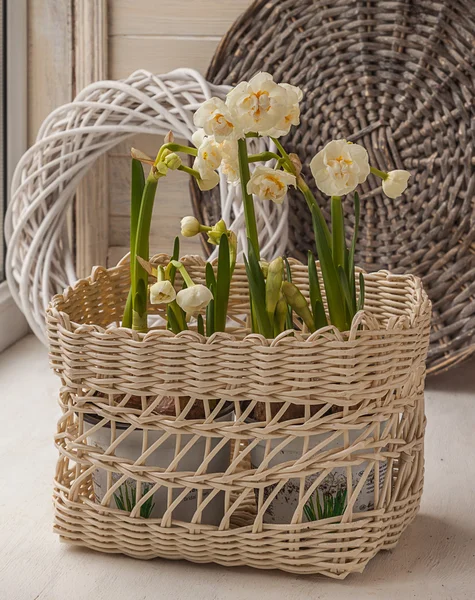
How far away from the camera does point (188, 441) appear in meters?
0.83

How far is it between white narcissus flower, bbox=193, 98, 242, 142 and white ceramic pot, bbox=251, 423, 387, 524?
31 cm

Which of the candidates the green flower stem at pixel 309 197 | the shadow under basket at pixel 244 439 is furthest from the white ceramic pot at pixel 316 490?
the green flower stem at pixel 309 197

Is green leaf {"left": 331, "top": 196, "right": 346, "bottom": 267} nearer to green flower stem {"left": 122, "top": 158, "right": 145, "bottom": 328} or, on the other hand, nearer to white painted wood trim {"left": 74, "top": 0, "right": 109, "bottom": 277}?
green flower stem {"left": 122, "top": 158, "right": 145, "bottom": 328}

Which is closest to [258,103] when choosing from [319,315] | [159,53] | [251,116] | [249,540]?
[251,116]

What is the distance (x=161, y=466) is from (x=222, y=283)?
0.20m

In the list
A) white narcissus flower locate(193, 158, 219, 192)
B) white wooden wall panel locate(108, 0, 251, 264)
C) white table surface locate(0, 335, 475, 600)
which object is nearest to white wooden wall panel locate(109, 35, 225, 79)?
white wooden wall panel locate(108, 0, 251, 264)

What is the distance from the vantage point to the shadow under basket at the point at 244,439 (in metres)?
0.78

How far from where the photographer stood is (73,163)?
1.53 metres

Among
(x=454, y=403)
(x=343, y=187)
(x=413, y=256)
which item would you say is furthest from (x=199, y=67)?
(x=343, y=187)

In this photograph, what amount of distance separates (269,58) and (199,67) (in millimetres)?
211

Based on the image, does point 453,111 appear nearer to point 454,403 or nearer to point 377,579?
point 454,403

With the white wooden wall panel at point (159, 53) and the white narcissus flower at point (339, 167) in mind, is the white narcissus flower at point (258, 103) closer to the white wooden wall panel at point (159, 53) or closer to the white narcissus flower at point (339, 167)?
the white narcissus flower at point (339, 167)

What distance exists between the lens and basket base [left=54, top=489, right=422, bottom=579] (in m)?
0.83

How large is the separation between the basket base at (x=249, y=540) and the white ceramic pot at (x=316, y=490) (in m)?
0.01
